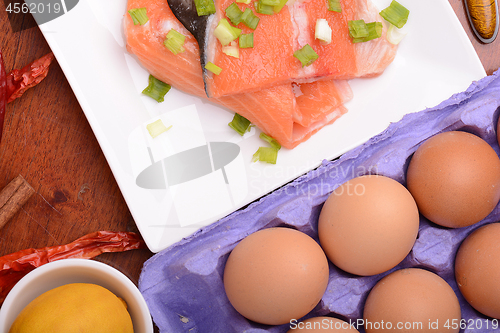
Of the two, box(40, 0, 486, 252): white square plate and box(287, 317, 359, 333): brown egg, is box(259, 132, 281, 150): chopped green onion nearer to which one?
box(40, 0, 486, 252): white square plate

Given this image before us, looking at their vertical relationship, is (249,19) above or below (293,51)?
above

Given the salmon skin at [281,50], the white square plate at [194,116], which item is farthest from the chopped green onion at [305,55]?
the white square plate at [194,116]

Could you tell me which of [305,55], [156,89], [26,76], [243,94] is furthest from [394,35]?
[26,76]

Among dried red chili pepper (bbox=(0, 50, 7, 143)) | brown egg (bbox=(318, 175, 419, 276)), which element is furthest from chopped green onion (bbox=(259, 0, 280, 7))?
dried red chili pepper (bbox=(0, 50, 7, 143))

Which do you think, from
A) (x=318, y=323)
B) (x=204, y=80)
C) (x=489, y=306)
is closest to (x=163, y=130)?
(x=204, y=80)

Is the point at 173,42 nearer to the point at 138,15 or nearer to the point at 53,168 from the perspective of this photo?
the point at 138,15

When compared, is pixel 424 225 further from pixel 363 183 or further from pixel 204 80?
pixel 204 80
